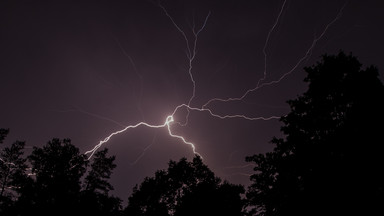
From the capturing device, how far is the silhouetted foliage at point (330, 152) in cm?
832

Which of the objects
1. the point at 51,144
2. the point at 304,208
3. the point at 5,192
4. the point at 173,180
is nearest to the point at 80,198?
the point at 51,144

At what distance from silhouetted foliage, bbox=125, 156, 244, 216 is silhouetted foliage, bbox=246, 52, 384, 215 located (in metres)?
9.63

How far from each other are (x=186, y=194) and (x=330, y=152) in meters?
13.7

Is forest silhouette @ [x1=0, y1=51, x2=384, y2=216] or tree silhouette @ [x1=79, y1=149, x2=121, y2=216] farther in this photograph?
tree silhouette @ [x1=79, y1=149, x2=121, y2=216]

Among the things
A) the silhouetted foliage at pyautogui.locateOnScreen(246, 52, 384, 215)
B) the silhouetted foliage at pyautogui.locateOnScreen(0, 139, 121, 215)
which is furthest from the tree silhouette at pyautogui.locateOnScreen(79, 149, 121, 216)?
the silhouetted foliage at pyautogui.locateOnScreen(246, 52, 384, 215)

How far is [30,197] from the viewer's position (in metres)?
16.4

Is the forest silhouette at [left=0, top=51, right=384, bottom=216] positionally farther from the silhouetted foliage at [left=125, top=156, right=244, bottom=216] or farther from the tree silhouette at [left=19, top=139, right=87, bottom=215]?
the silhouetted foliage at [left=125, top=156, right=244, bottom=216]

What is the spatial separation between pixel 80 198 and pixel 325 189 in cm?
1564

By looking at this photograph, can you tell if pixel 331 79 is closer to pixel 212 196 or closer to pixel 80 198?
pixel 212 196

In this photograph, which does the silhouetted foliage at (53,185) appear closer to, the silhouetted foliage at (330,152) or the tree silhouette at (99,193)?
the tree silhouette at (99,193)

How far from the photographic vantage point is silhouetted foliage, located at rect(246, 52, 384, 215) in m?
8.32

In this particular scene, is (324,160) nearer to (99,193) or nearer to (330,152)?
(330,152)

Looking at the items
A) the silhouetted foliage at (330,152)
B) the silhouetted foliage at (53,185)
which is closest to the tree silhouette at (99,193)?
the silhouetted foliage at (53,185)

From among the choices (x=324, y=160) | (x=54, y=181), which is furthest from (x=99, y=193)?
(x=324, y=160)
